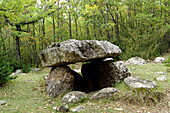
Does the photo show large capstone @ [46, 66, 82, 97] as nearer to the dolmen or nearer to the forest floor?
the dolmen

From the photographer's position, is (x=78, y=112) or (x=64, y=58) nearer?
(x=78, y=112)

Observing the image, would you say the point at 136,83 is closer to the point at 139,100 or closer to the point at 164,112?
the point at 139,100

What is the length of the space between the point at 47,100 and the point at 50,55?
1.74m

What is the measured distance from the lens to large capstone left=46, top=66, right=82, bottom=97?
5660mm

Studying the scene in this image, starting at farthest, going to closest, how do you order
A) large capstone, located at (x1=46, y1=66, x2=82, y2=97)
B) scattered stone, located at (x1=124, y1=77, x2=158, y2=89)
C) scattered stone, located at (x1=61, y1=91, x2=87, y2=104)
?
1. large capstone, located at (x1=46, y1=66, x2=82, y2=97)
2. scattered stone, located at (x1=124, y1=77, x2=158, y2=89)
3. scattered stone, located at (x1=61, y1=91, x2=87, y2=104)

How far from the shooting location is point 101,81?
6520mm

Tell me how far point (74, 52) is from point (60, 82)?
1428 mm

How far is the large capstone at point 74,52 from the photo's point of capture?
534 cm

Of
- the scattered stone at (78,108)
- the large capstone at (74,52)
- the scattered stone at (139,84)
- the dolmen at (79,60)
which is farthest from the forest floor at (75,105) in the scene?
the large capstone at (74,52)

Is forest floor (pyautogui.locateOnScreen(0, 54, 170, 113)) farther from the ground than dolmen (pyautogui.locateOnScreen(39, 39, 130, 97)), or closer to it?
closer to it

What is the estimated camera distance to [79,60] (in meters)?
5.50

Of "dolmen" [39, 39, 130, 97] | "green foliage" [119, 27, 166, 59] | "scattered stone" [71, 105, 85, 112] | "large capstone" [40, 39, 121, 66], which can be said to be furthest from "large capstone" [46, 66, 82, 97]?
→ "green foliage" [119, 27, 166, 59]

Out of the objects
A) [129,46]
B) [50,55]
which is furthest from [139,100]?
[129,46]

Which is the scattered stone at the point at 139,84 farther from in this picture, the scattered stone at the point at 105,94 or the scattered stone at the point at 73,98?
the scattered stone at the point at 73,98
